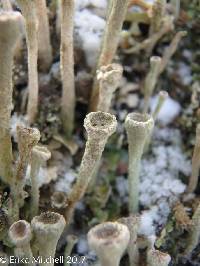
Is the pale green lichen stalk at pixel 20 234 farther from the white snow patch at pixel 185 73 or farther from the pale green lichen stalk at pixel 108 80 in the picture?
the white snow patch at pixel 185 73

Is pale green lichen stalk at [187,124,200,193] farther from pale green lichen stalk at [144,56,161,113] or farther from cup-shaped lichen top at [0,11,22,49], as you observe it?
cup-shaped lichen top at [0,11,22,49]

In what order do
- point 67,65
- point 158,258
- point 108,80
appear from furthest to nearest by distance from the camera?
1. point 67,65
2. point 108,80
3. point 158,258

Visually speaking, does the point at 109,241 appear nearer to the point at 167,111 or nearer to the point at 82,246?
the point at 82,246

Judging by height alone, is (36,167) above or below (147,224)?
above

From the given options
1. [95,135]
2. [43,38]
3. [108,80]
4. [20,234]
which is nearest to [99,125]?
[95,135]

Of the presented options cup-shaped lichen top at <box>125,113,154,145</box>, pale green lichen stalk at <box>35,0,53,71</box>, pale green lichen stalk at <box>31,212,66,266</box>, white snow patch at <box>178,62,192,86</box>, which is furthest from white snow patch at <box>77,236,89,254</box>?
white snow patch at <box>178,62,192,86</box>

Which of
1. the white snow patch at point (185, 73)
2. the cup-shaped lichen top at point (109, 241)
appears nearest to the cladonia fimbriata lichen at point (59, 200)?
the cup-shaped lichen top at point (109, 241)
